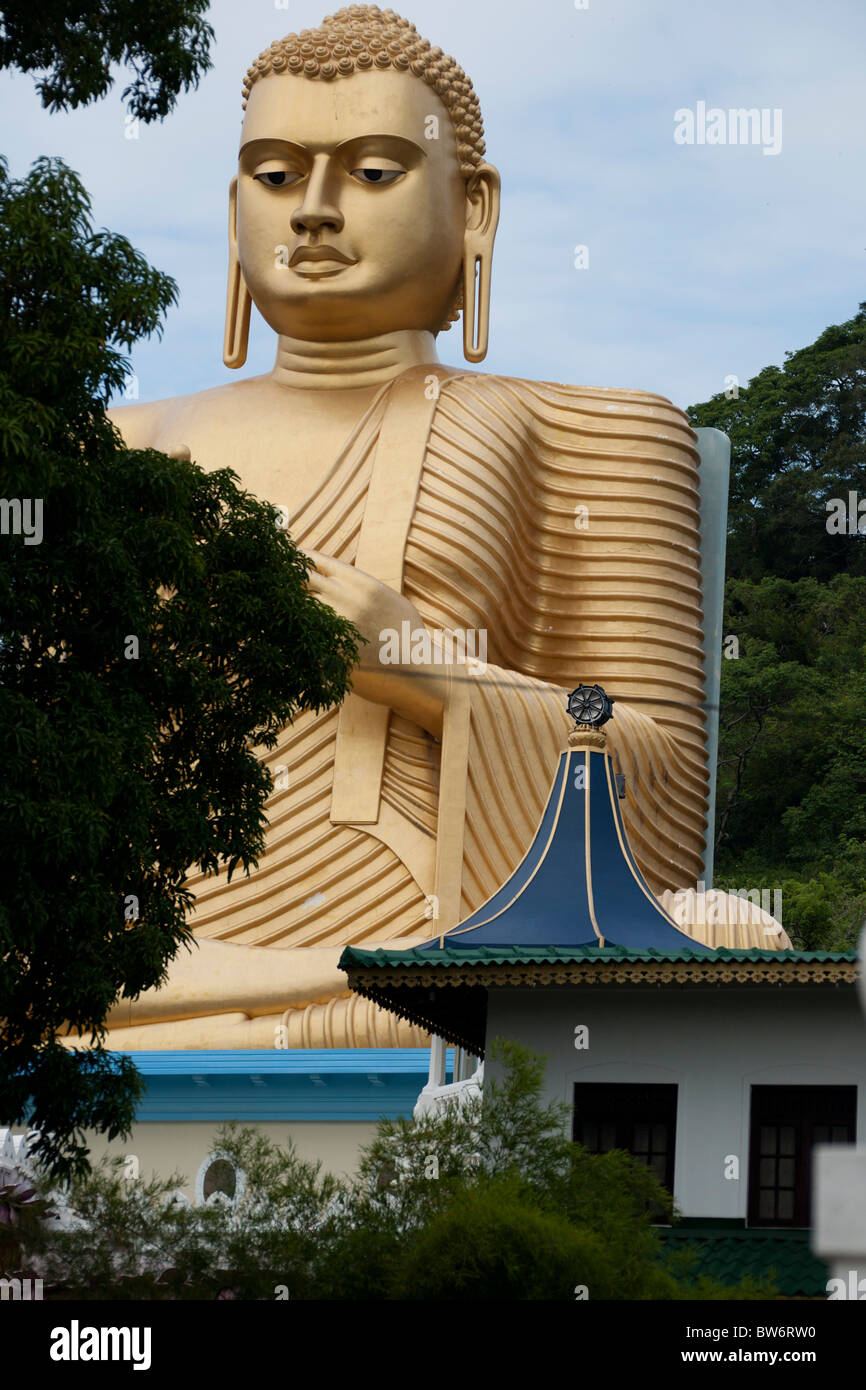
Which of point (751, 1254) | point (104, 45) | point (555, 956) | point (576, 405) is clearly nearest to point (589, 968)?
point (555, 956)

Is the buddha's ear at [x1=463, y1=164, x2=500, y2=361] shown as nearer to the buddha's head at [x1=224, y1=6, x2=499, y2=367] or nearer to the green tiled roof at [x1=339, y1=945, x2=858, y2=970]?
the buddha's head at [x1=224, y1=6, x2=499, y2=367]

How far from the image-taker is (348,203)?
501 inches

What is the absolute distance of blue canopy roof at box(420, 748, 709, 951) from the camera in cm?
917

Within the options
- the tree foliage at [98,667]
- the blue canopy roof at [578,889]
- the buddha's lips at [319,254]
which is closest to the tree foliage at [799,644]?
the buddha's lips at [319,254]

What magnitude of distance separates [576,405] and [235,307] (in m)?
2.24

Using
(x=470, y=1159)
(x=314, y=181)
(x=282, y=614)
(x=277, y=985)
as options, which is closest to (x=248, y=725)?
(x=282, y=614)

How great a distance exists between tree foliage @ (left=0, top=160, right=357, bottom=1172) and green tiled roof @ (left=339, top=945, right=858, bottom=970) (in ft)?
2.42

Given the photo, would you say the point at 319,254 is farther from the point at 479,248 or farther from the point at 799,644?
the point at 799,644

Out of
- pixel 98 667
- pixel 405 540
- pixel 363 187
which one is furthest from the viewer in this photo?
pixel 363 187

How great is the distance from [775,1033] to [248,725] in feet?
7.36

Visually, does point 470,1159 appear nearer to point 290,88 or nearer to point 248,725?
point 248,725

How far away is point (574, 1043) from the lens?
8.26 metres

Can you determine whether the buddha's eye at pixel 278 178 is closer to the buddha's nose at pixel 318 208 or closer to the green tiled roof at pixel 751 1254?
the buddha's nose at pixel 318 208
